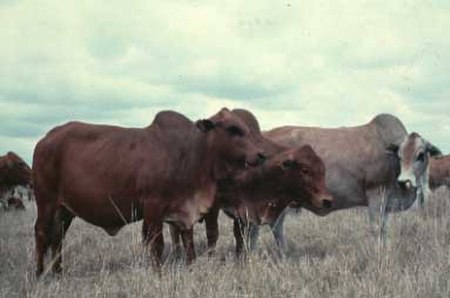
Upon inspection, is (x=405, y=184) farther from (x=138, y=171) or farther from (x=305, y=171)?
(x=138, y=171)

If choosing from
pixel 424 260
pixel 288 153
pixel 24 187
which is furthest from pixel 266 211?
pixel 24 187

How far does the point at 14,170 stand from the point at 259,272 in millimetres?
12728

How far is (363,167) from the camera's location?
35.0 feet

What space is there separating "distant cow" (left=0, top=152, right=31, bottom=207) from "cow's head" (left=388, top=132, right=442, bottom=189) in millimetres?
10236

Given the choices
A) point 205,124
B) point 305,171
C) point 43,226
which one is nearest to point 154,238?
point 205,124

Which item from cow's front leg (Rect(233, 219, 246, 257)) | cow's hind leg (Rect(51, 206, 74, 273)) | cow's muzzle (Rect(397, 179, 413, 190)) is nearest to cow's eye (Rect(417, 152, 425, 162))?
cow's muzzle (Rect(397, 179, 413, 190))

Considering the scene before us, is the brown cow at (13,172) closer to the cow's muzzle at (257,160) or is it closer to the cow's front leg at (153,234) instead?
the cow's muzzle at (257,160)

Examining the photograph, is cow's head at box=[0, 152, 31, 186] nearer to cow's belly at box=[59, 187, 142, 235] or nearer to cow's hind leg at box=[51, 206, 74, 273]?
cow's hind leg at box=[51, 206, 74, 273]

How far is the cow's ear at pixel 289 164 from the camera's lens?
8.42 m

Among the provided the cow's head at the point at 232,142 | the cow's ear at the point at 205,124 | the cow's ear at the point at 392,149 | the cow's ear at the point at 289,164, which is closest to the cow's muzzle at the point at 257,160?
the cow's head at the point at 232,142

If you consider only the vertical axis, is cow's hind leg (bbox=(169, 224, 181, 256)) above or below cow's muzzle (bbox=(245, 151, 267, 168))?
below

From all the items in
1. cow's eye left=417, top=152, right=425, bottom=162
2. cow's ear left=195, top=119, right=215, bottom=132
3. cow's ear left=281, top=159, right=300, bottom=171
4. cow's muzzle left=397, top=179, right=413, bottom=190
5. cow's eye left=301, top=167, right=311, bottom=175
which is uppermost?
cow's ear left=195, top=119, right=215, bottom=132

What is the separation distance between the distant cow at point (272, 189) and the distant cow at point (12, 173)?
10.3 metres

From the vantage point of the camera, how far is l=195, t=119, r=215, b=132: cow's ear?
311 inches
